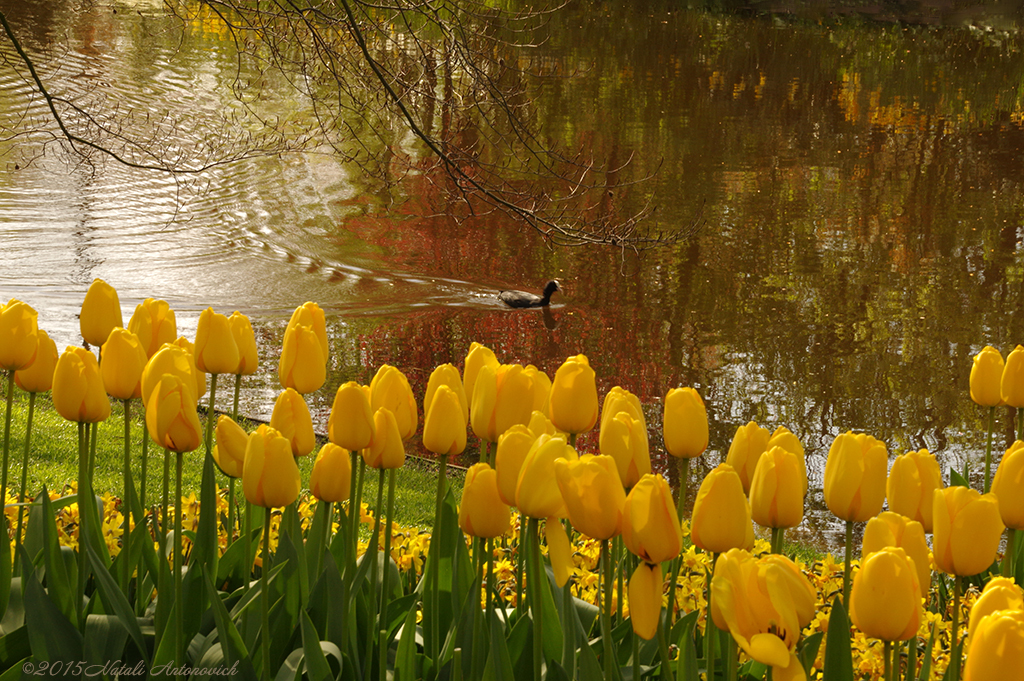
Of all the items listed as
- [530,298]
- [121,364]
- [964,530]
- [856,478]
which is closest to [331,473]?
[121,364]

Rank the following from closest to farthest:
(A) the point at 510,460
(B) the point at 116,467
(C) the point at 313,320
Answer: (A) the point at 510,460 → (C) the point at 313,320 → (B) the point at 116,467

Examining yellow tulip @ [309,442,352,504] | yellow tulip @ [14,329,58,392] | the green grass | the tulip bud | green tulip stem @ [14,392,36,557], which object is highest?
the tulip bud

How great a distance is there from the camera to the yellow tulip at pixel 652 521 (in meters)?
1.34

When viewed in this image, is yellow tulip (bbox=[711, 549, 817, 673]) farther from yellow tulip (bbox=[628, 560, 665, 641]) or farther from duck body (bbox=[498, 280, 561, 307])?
duck body (bbox=[498, 280, 561, 307])

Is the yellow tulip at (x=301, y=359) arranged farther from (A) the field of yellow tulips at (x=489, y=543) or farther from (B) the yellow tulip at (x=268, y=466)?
(B) the yellow tulip at (x=268, y=466)

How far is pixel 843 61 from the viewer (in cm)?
2833

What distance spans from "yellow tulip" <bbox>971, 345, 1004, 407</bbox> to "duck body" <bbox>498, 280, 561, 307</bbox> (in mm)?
8112

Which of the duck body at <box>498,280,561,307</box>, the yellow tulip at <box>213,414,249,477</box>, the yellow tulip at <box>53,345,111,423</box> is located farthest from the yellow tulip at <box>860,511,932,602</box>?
the duck body at <box>498,280,561,307</box>

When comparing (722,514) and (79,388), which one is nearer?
(722,514)

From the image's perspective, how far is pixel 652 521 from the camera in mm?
1343

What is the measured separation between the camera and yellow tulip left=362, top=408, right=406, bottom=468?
1.81 m

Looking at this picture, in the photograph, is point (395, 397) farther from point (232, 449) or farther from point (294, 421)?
point (232, 449)

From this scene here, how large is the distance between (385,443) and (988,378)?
1498 millimetres

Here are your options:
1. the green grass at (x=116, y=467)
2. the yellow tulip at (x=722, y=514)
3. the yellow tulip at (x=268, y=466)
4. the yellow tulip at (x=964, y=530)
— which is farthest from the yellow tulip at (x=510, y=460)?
the green grass at (x=116, y=467)
